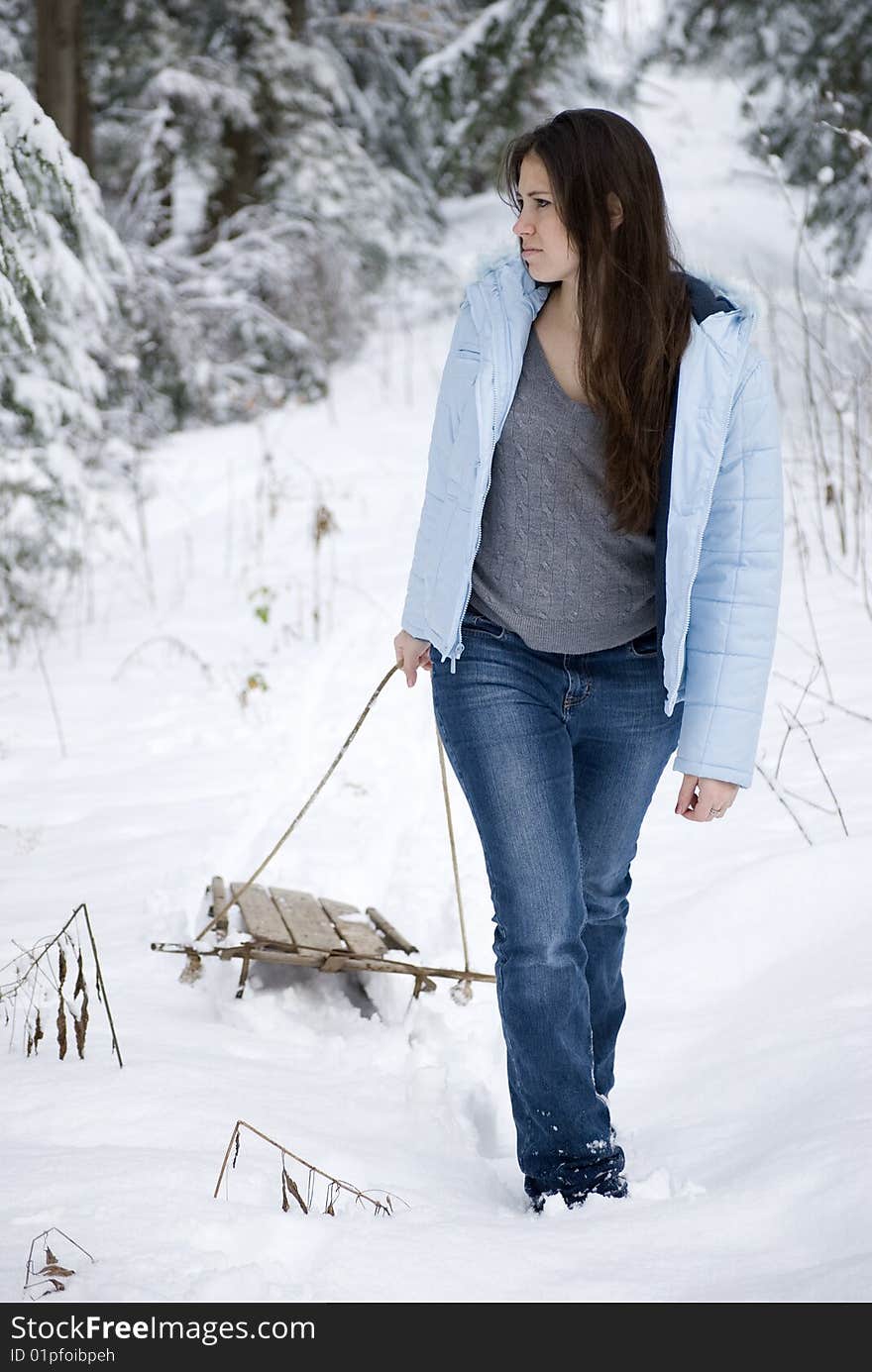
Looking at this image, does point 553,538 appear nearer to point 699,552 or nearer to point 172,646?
point 699,552

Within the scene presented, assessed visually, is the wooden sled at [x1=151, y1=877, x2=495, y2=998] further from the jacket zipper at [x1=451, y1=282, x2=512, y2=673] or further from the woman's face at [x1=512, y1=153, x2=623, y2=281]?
the woman's face at [x1=512, y1=153, x2=623, y2=281]

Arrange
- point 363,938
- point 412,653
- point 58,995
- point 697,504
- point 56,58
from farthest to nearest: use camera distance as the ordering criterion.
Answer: point 56,58
point 363,938
point 58,995
point 412,653
point 697,504

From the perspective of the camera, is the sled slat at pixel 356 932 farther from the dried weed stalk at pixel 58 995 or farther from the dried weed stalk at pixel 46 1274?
the dried weed stalk at pixel 46 1274

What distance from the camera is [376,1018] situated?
3.12 meters

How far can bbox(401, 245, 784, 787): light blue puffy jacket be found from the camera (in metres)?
2.00

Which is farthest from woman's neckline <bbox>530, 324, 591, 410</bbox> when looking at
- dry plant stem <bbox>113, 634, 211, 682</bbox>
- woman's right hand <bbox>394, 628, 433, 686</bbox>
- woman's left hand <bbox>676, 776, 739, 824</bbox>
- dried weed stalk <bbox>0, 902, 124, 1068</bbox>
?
dry plant stem <bbox>113, 634, 211, 682</bbox>

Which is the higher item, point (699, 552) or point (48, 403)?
point (48, 403)

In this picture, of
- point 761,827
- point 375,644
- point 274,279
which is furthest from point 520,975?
point 274,279

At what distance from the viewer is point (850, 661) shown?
487cm

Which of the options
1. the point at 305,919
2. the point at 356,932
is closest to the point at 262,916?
the point at 305,919

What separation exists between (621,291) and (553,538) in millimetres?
411

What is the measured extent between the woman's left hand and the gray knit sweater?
0.28 m

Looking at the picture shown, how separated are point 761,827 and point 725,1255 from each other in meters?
2.07
